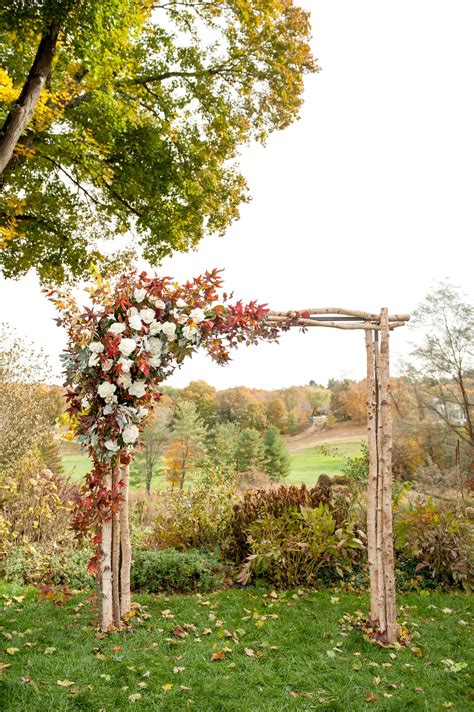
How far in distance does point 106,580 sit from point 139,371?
1818mm

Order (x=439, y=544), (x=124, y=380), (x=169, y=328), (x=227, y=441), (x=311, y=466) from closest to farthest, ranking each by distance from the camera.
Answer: (x=124, y=380) < (x=169, y=328) < (x=439, y=544) < (x=227, y=441) < (x=311, y=466)

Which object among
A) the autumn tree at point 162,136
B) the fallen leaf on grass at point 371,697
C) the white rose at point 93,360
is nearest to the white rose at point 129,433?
A: the white rose at point 93,360

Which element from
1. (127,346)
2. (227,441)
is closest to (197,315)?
(127,346)

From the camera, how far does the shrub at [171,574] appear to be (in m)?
5.59

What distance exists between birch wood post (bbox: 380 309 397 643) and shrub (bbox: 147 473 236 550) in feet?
9.09

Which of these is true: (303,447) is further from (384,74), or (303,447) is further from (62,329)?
(62,329)

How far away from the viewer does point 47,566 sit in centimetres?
610

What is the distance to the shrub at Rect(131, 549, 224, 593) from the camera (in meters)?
5.59

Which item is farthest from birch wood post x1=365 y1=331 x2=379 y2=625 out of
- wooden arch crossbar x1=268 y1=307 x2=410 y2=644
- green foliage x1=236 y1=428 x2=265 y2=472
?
green foliage x1=236 y1=428 x2=265 y2=472

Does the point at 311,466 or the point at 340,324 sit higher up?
the point at 340,324

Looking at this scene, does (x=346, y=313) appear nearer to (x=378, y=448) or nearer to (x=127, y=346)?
(x=378, y=448)

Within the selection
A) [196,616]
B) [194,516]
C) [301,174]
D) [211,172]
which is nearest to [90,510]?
[196,616]

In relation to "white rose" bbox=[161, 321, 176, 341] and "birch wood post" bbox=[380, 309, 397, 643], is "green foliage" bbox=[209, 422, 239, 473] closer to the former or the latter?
"birch wood post" bbox=[380, 309, 397, 643]

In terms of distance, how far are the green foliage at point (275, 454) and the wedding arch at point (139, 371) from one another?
41.7 feet
